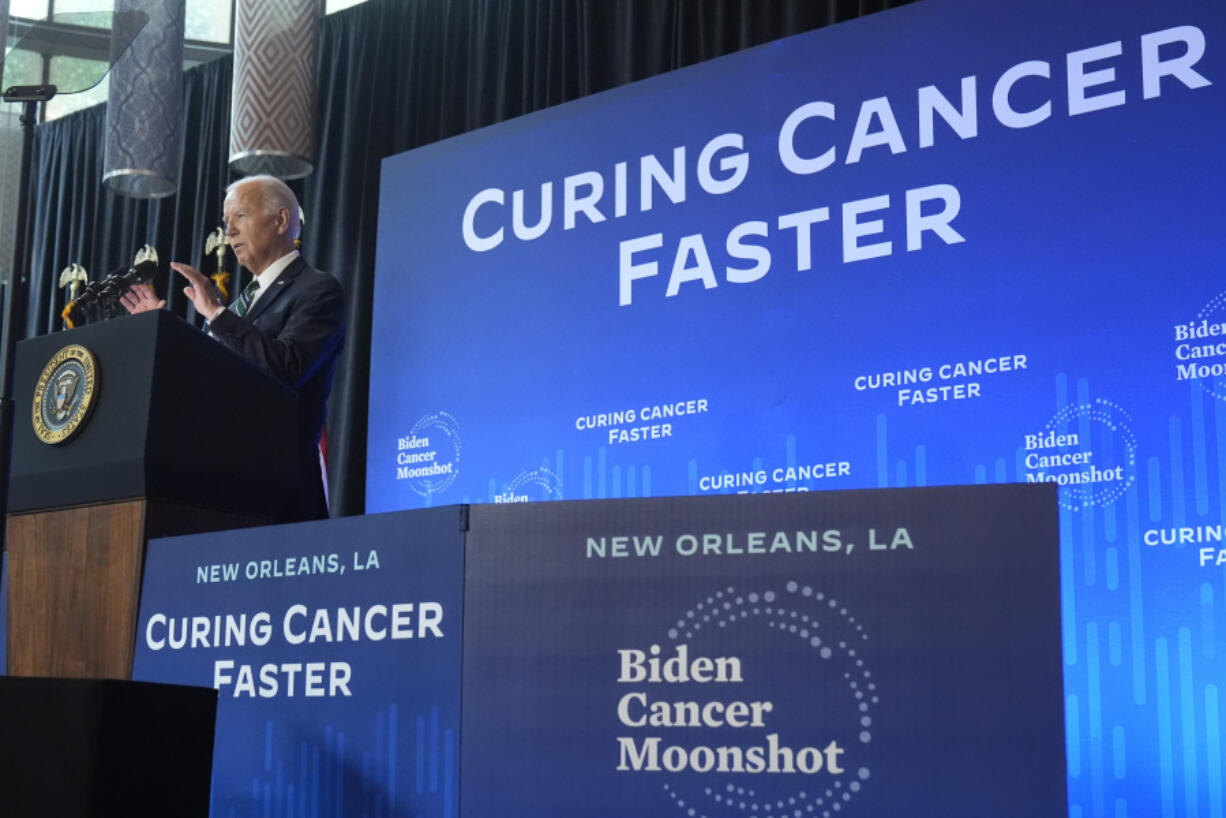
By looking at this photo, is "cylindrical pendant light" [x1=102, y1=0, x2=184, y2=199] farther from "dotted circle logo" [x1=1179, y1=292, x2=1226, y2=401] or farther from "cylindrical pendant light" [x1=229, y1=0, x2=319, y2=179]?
"dotted circle logo" [x1=1179, y1=292, x2=1226, y2=401]

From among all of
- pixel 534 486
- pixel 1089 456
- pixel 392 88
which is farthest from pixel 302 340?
pixel 392 88

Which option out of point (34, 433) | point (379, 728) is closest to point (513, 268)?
point (34, 433)

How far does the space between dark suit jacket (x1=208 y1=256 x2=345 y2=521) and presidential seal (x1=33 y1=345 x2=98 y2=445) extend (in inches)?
12.6


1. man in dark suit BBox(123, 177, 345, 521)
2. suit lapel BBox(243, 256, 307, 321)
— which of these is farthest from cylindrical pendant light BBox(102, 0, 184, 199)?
suit lapel BBox(243, 256, 307, 321)

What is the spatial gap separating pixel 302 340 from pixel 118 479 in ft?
2.16

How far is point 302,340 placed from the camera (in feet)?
8.00

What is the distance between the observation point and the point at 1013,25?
10.2ft

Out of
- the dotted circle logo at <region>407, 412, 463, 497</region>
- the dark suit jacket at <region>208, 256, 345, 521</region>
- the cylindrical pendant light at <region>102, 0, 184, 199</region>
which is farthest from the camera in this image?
the cylindrical pendant light at <region>102, 0, 184, 199</region>

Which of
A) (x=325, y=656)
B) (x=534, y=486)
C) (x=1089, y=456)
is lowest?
(x=325, y=656)

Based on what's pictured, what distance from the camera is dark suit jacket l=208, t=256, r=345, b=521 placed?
7.68ft

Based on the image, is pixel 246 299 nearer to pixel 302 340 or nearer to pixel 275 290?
pixel 275 290

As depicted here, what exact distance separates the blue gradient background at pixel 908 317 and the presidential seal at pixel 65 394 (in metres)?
1.75

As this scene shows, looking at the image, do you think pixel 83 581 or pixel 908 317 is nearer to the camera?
pixel 83 581

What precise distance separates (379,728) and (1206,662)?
5.69 ft
